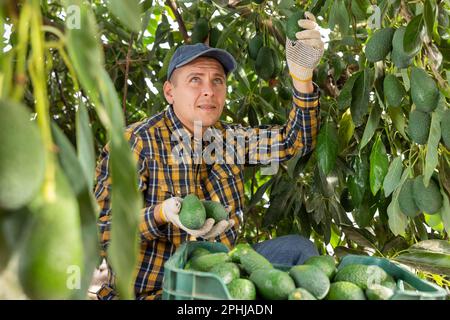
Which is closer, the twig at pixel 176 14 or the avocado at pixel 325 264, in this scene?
the avocado at pixel 325 264

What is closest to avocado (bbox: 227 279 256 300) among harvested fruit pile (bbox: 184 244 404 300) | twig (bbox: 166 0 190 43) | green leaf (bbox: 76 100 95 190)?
harvested fruit pile (bbox: 184 244 404 300)

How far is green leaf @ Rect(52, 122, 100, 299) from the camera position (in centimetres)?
67

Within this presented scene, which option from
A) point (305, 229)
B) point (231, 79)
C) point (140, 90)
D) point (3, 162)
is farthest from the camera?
point (231, 79)

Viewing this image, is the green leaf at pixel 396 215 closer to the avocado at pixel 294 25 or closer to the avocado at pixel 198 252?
the avocado at pixel 294 25

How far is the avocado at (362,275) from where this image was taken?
120 cm

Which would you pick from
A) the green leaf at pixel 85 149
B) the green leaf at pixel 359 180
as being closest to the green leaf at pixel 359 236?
the green leaf at pixel 359 180

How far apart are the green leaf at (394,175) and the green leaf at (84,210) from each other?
1435mm

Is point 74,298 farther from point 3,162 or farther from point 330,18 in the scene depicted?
point 330,18

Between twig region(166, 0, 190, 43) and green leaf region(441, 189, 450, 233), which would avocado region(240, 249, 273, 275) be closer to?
green leaf region(441, 189, 450, 233)

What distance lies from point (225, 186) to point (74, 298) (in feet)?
5.92

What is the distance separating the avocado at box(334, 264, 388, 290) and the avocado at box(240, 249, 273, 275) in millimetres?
148

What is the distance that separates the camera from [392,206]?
2.00 meters
